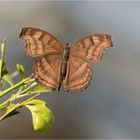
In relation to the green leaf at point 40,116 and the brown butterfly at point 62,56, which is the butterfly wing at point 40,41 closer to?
the brown butterfly at point 62,56

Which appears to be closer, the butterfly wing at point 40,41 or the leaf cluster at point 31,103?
the leaf cluster at point 31,103

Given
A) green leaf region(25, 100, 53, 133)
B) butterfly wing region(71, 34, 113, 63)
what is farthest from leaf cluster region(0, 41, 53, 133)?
butterfly wing region(71, 34, 113, 63)

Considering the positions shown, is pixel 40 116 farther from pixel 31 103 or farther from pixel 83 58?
pixel 83 58

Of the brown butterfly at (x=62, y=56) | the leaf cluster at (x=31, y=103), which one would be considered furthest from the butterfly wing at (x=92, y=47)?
the leaf cluster at (x=31, y=103)

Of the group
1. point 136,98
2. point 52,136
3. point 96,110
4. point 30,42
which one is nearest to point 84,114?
point 96,110

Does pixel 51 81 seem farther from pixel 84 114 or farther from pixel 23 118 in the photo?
pixel 84 114
